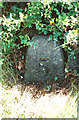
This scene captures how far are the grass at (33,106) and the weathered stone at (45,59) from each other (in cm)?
46

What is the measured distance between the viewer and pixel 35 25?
310cm

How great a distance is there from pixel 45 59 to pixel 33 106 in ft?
2.95

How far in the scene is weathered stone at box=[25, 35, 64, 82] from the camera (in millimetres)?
3051

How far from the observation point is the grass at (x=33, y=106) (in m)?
2.33

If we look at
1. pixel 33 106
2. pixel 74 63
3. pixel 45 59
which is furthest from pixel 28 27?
pixel 33 106

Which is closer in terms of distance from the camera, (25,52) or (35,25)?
(35,25)

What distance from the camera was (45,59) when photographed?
3055mm

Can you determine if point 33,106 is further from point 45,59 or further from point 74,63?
point 74,63

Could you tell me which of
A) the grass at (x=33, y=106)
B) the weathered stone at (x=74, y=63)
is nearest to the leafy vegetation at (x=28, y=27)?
the weathered stone at (x=74, y=63)

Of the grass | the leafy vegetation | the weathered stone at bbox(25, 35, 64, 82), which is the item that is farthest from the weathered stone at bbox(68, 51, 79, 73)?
the grass

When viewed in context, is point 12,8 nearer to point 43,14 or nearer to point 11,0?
point 11,0

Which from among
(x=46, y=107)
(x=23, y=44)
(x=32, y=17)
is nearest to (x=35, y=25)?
(x=32, y=17)

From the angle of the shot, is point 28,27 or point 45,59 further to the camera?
point 28,27

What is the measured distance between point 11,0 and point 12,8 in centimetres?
14
